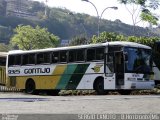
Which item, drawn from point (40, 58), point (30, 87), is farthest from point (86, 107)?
point (30, 87)

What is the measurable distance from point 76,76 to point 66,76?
100 centimetres

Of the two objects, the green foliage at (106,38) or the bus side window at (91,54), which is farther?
the green foliage at (106,38)

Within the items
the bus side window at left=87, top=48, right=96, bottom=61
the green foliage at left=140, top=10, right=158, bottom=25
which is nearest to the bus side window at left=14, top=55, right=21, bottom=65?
the bus side window at left=87, top=48, right=96, bottom=61

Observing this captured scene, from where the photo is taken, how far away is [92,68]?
24.9 metres

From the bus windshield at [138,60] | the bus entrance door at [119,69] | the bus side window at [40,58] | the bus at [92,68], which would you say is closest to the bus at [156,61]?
the bus at [92,68]

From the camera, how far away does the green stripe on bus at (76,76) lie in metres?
25.4

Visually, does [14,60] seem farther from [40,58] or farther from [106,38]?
[106,38]

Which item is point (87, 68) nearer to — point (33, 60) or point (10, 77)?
point (33, 60)

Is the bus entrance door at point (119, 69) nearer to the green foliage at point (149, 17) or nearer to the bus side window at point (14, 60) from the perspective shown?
the bus side window at point (14, 60)

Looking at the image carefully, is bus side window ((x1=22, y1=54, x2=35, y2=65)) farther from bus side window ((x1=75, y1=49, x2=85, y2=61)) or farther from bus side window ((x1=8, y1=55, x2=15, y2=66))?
bus side window ((x1=75, y1=49, x2=85, y2=61))

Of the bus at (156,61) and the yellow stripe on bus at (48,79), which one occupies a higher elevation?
the bus at (156,61)

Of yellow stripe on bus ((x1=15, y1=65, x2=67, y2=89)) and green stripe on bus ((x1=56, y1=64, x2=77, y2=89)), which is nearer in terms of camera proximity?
green stripe on bus ((x1=56, y1=64, x2=77, y2=89))

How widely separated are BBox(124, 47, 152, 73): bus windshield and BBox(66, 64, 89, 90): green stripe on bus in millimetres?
2661

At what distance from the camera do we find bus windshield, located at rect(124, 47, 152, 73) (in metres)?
23.8
